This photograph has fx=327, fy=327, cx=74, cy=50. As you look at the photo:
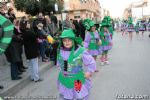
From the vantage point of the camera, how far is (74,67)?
473 cm

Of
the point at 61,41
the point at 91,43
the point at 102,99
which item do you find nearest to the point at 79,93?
the point at 61,41

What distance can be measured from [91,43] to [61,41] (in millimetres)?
5065

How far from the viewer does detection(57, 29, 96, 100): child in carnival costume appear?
4.69m

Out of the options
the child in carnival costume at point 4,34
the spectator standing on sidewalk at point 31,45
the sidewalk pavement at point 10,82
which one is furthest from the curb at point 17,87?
the child in carnival costume at point 4,34

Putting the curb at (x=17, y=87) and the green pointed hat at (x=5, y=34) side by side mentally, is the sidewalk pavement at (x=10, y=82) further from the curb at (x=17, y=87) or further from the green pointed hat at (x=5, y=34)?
the green pointed hat at (x=5, y=34)

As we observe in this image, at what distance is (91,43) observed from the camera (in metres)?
9.91

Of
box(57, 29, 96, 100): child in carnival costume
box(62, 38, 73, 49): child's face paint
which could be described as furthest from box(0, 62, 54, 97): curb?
box(62, 38, 73, 49): child's face paint

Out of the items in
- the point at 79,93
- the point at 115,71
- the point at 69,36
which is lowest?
the point at 115,71

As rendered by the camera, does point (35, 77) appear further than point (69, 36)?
Yes

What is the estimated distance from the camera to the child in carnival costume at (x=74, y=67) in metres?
4.69

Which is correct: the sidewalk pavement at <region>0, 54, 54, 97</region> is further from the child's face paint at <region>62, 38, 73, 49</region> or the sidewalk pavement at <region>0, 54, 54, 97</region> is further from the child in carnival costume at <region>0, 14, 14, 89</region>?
the child in carnival costume at <region>0, 14, 14, 89</region>

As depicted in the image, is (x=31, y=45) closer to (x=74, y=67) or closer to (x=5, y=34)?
(x=74, y=67)

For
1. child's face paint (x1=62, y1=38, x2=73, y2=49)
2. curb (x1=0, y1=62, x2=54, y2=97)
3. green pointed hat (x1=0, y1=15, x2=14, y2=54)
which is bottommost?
curb (x1=0, y1=62, x2=54, y2=97)

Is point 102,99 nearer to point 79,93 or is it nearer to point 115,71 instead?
point 79,93
